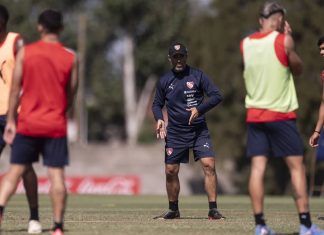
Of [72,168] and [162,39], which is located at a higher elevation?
[162,39]

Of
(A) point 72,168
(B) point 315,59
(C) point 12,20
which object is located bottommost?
(A) point 72,168

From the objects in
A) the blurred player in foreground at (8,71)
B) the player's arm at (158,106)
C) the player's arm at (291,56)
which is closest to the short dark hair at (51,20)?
the blurred player in foreground at (8,71)

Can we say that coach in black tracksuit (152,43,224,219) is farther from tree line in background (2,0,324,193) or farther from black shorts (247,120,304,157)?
tree line in background (2,0,324,193)

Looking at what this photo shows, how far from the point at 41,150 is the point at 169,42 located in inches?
2341

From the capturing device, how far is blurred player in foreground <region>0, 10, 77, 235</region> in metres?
11.1

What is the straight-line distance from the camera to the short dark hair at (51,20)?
36.3 feet

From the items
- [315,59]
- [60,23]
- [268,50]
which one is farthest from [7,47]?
[315,59]

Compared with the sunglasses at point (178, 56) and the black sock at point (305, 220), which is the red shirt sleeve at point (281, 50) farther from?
the sunglasses at point (178, 56)

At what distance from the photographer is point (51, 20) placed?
36.3 ft

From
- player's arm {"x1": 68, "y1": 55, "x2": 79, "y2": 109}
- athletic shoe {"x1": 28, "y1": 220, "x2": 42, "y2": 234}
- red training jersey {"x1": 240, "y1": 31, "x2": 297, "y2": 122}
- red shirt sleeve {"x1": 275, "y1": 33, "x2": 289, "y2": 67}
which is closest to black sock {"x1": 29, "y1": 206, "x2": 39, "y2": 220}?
athletic shoe {"x1": 28, "y1": 220, "x2": 42, "y2": 234}

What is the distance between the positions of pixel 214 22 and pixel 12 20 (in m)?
22.6

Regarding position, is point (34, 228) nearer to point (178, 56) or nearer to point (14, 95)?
point (14, 95)

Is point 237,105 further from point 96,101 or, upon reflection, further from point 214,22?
point 96,101

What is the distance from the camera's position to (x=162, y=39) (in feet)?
232
